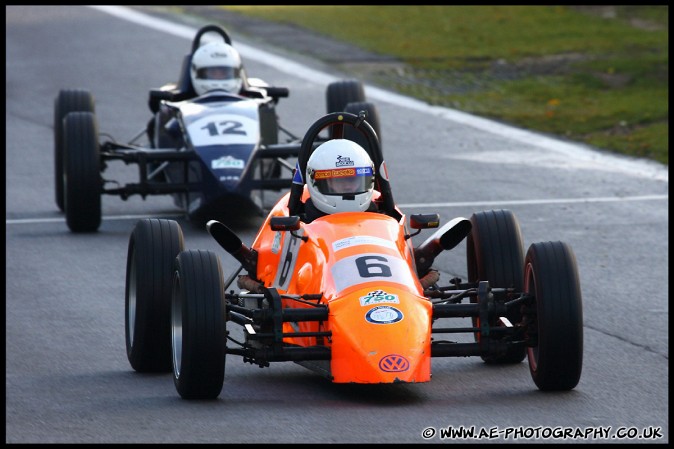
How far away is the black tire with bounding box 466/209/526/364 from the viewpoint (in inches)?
394

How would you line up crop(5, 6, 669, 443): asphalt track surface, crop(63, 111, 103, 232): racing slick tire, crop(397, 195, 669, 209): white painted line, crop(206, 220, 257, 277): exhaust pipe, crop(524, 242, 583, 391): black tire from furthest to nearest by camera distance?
crop(397, 195, 669, 209): white painted line → crop(63, 111, 103, 232): racing slick tire → crop(206, 220, 257, 277): exhaust pipe → crop(524, 242, 583, 391): black tire → crop(5, 6, 669, 443): asphalt track surface

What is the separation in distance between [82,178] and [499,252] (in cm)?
635

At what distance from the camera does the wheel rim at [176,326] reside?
9164 mm

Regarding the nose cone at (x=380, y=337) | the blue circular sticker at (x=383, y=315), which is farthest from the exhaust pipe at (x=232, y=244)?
the blue circular sticker at (x=383, y=315)

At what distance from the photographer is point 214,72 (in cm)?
1711

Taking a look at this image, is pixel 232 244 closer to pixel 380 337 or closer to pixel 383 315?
pixel 383 315

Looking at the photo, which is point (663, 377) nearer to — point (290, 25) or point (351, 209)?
point (351, 209)

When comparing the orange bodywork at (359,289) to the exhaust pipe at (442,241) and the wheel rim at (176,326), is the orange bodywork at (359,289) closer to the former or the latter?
the exhaust pipe at (442,241)

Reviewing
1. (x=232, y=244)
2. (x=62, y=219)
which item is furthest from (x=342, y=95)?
(x=232, y=244)

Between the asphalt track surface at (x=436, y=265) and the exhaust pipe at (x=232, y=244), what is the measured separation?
33.3 inches

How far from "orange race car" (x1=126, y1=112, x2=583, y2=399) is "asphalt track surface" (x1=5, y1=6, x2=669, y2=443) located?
0.24m

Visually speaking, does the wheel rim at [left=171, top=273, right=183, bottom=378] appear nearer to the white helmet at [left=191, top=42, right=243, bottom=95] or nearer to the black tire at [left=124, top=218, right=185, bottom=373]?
the black tire at [left=124, top=218, right=185, bottom=373]

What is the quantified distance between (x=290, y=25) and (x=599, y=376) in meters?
23.0

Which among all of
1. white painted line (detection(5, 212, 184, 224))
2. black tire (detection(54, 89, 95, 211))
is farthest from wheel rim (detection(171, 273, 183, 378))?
black tire (detection(54, 89, 95, 211))
